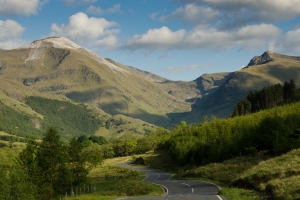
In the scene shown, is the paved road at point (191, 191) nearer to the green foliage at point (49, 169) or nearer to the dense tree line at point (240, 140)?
the dense tree line at point (240, 140)

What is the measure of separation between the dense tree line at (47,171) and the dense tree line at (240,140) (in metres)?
44.3

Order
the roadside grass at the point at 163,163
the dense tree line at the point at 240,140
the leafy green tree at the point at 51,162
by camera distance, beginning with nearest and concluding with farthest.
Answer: the leafy green tree at the point at 51,162, the dense tree line at the point at 240,140, the roadside grass at the point at 163,163

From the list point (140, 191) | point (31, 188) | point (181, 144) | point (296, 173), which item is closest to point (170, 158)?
point (181, 144)

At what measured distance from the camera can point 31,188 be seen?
2537 inches

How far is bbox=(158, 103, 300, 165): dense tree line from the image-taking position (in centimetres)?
7718

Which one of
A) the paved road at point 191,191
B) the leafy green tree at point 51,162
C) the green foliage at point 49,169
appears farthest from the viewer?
the leafy green tree at point 51,162

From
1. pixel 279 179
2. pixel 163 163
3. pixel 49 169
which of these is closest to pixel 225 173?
pixel 279 179

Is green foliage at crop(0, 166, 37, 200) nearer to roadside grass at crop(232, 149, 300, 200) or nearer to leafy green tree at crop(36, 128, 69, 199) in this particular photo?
leafy green tree at crop(36, 128, 69, 199)

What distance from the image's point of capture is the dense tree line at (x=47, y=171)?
64.3m

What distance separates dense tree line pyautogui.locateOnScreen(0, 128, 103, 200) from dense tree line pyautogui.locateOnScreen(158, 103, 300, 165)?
44348 mm

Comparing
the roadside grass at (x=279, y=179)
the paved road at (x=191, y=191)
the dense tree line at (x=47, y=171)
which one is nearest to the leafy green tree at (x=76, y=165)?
the dense tree line at (x=47, y=171)

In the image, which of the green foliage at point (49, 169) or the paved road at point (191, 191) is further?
the green foliage at point (49, 169)

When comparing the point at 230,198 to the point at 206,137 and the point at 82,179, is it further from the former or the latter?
the point at 206,137

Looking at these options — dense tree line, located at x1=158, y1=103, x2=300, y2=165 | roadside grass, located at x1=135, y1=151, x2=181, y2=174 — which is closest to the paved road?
dense tree line, located at x1=158, y1=103, x2=300, y2=165
